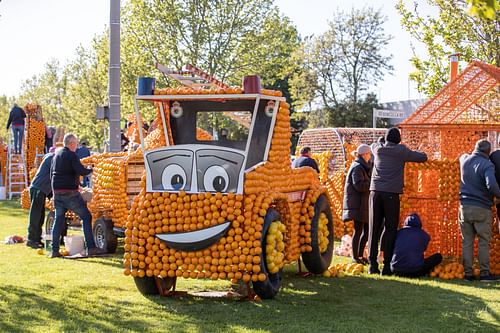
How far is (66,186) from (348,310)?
18.6 ft

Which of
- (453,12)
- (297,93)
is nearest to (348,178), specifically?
(453,12)

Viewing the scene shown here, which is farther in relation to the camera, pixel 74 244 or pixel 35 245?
pixel 35 245

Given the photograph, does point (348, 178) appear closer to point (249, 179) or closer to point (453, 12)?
point (249, 179)

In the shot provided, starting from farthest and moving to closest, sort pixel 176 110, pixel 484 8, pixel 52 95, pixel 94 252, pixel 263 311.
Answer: pixel 52 95
pixel 94 252
pixel 176 110
pixel 263 311
pixel 484 8

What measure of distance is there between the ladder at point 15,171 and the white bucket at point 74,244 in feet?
45.4

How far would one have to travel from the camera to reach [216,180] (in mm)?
8156

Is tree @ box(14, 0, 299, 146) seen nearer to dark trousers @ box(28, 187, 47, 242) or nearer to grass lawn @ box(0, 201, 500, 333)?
dark trousers @ box(28, 187, 47, 242)

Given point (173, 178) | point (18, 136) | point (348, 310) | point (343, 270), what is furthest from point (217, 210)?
point (18, 136)

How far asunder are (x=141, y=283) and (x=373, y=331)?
2.83 metres

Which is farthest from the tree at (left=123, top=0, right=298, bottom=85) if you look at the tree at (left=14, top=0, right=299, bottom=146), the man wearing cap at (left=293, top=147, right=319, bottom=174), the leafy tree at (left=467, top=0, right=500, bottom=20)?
the leafy tree at (left=467, top=0, right=500, bottom=20)

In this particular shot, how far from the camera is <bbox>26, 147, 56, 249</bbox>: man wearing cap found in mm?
13164

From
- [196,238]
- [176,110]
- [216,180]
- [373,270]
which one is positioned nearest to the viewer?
[196,238]

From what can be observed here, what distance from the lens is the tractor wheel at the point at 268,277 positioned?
8055 millimetres

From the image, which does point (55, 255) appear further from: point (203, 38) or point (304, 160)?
point (203, 38)
